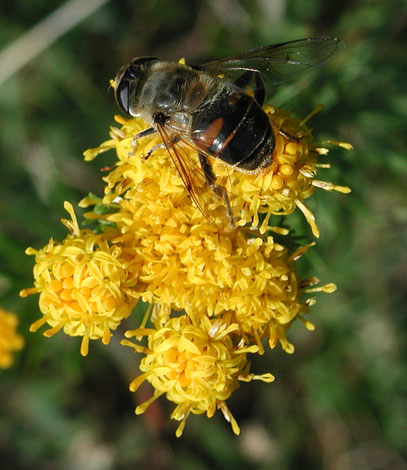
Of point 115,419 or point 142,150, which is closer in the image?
point 142,150

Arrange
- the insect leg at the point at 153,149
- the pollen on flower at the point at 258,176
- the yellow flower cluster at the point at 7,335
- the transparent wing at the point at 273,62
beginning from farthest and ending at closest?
the yellow flower cluster at the point at 7,335 < the transparent wing at the point at 273,62 < the insect leg at the point at 153,149 < the pollen on flower at the point at 258,176

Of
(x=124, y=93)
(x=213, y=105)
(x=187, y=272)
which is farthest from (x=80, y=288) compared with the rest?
(x=213, y=105)

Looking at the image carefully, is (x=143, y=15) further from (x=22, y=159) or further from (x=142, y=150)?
(x=142, y=150)

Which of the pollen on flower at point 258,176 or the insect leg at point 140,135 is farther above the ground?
the insect leg at point 140,135

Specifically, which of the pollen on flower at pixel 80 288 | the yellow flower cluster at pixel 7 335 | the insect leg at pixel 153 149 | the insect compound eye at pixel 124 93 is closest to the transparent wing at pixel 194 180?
the insect leg at pixel 153 149

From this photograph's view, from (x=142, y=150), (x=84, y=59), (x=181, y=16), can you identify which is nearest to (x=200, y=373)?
(x=142, y=150)

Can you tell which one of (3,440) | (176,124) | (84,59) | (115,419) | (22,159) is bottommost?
(115,419)

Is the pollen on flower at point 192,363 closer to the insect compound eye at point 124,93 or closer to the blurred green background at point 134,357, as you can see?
the insect compound eye at point 124,93
